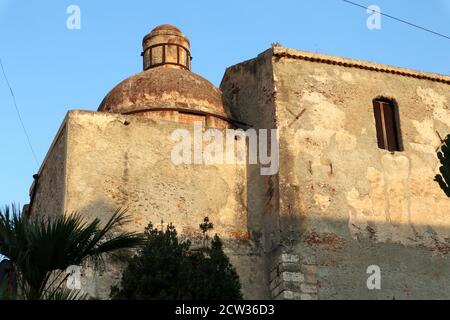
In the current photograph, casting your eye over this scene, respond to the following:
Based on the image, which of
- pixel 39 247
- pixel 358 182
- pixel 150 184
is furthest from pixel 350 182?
pixel 39 247

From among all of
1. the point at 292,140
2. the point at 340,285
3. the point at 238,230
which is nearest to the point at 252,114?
the point at 292,140

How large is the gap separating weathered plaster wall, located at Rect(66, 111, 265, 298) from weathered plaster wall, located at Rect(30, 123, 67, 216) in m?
0.38

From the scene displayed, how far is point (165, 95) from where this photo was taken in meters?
17.4

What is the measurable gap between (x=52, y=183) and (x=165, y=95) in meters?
2.92

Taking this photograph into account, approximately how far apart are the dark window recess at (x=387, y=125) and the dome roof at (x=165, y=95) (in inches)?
119

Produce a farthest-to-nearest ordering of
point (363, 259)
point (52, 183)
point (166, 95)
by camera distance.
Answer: point (166, 95)
point (52, 183)
point (363, 259)

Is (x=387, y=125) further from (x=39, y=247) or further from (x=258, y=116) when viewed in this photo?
(x=39, y=247)

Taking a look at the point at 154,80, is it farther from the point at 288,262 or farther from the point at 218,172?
the point at 288,262

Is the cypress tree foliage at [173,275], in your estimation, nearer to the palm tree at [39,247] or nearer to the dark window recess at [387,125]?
the palm tree at [39,247]

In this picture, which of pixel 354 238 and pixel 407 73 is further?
pixel 407 73

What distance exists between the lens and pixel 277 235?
15.2 meters

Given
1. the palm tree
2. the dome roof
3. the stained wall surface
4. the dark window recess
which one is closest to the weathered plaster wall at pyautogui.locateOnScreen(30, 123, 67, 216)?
the dome roof

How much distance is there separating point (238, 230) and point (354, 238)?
2.11 m
